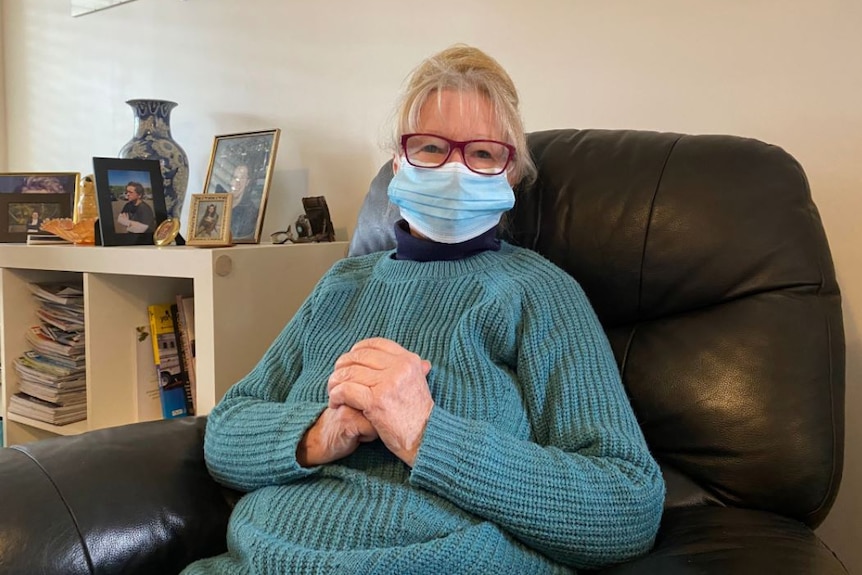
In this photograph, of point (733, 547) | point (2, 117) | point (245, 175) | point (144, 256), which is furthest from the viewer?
point (2, 117)

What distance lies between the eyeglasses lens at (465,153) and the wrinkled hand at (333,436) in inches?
15.5

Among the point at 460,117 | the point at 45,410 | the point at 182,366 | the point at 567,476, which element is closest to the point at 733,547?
the point at 567,476

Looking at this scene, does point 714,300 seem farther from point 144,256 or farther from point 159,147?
point 159,147

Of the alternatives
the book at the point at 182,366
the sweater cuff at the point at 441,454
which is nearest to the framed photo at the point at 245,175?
the book at the point at 182,366

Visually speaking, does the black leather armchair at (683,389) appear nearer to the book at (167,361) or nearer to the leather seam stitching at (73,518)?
the leather seam stitching at (73,518)

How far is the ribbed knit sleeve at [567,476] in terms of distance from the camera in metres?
0.75

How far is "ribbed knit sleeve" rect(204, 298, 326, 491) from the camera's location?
868mm

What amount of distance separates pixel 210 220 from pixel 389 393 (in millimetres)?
915

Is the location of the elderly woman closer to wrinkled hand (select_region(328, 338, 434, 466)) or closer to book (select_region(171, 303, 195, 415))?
wrinkled hand (select_region(328, 338, 434, 466))

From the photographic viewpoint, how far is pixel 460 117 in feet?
3.31

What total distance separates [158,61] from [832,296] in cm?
204

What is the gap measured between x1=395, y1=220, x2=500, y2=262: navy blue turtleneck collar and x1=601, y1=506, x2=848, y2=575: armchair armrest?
458 millimetres

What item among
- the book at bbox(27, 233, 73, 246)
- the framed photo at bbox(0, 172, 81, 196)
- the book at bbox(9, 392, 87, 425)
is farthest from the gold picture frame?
the framed photo at bbox(0, 172, 81, 196)

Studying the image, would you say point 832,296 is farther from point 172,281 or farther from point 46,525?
point 172,281
